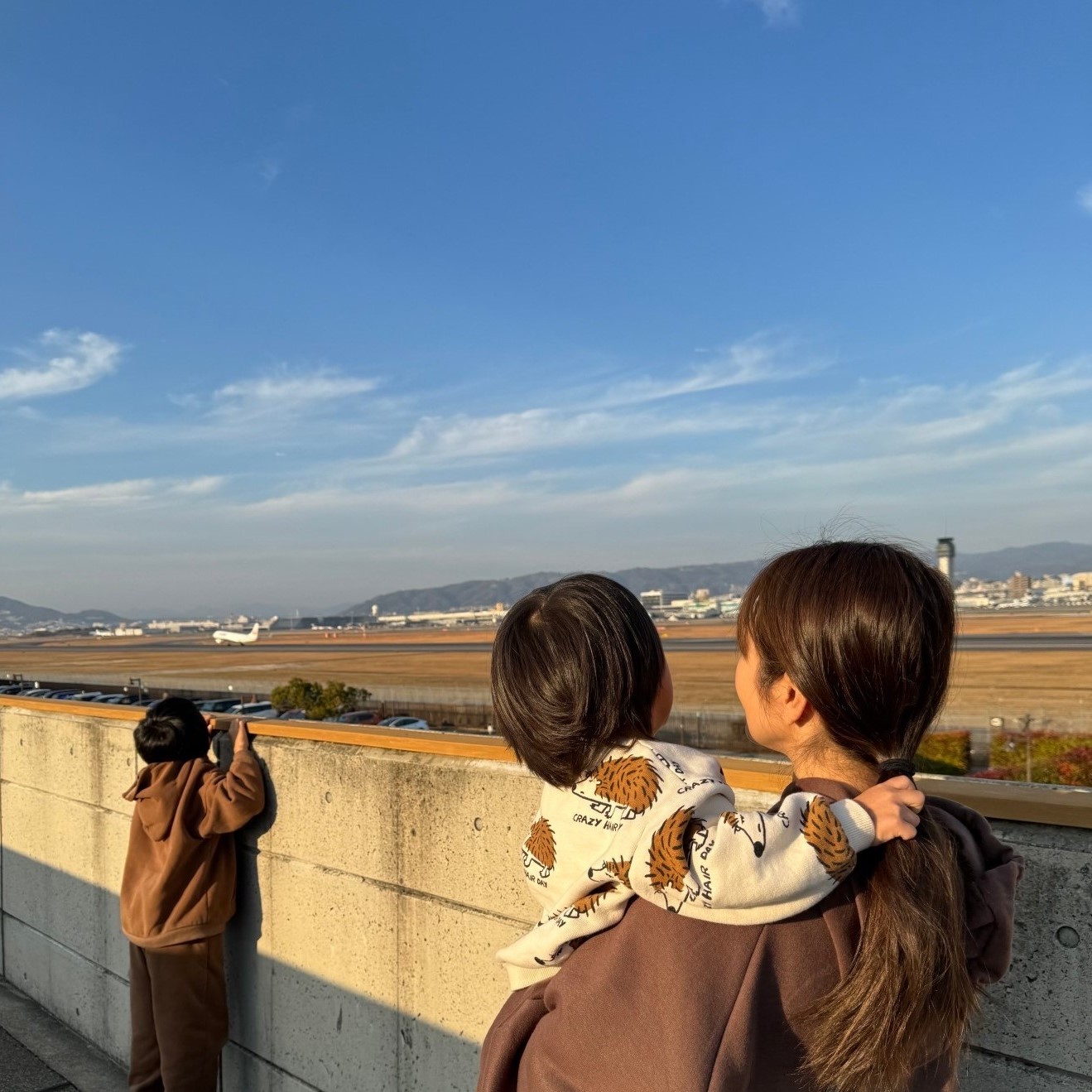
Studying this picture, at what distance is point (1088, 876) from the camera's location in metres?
1.76

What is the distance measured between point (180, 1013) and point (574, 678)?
3.11 metres

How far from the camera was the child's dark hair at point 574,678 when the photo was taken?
148 centimetres

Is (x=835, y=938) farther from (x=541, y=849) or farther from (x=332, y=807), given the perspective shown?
(x=332, y=807)

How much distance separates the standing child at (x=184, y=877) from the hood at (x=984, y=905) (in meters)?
2.88

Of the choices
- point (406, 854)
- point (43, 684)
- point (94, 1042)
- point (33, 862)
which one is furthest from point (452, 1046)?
point (43, 684)

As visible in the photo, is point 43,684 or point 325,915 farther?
point 43,684

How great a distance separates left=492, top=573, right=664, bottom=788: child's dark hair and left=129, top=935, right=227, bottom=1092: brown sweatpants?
290 cm

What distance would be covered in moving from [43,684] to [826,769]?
4195 cm

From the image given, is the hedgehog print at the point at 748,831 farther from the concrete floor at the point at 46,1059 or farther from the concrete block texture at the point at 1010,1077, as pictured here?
the concrete floor at the point at 46,1059

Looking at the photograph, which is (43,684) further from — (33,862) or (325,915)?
(325,915)

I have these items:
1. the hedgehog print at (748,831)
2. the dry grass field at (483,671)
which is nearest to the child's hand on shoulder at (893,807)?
the hedgehog print at (748,831)

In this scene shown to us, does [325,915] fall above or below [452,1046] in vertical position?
above

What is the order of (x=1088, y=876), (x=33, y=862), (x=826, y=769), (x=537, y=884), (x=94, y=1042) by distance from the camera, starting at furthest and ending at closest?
(x=33, y=862) < (x=94, y=1042) < (x=1088, y=876) < (x=537, y=884) < (x=826, y=769)

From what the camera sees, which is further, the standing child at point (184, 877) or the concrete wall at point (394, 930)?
the standing child at point (184, 877)
